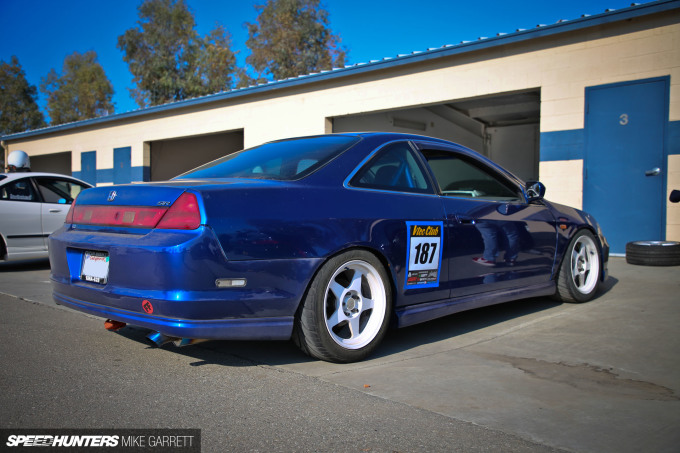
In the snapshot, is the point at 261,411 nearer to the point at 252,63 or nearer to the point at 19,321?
the point at 19,321

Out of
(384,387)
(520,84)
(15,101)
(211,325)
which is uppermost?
(15,101)

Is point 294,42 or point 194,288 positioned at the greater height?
point 294,42

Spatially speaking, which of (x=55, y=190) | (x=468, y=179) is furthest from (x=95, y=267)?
(x=55, y=190)

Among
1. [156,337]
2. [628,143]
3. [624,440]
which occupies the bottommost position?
[624,440]

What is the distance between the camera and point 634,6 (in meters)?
8.63

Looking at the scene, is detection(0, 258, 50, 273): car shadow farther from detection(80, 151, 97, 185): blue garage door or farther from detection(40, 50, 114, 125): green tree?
detection(40, 50, 114, 125): green tree

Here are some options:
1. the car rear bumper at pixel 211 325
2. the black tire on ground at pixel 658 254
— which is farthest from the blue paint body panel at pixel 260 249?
the black tire on ground at pixel 658 254

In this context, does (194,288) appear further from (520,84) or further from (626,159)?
(520,84)

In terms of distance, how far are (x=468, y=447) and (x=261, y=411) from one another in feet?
3.05

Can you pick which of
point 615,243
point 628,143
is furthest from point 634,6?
point 615,243

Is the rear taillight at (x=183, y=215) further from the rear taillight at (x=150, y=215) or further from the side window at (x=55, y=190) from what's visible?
the side window at (x=55, y=190)

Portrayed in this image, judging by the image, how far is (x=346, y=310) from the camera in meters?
3.40

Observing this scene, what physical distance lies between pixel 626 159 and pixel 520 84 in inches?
90.6

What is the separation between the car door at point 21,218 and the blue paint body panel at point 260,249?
520 cm
